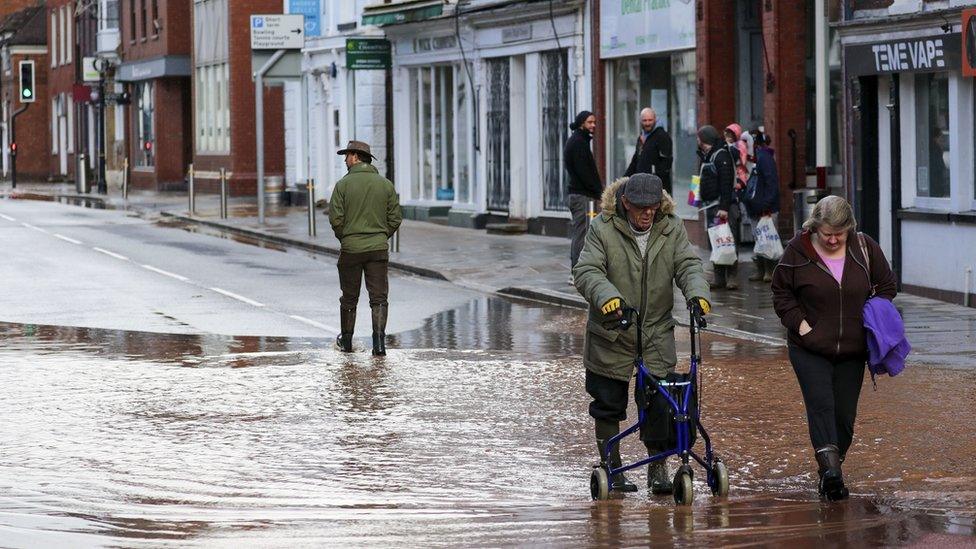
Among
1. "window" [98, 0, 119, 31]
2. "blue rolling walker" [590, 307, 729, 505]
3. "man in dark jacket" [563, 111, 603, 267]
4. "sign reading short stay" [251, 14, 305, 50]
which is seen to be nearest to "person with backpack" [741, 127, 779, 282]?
"man in dark jacket" [563, 111, 603, 267]

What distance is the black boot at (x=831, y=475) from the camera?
8.61 metres

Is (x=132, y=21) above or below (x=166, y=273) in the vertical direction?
above

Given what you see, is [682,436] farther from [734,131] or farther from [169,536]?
[734,131]

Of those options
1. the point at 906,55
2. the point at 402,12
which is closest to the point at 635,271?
the point at 906,55

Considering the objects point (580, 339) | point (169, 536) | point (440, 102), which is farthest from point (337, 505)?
point (440, 102)

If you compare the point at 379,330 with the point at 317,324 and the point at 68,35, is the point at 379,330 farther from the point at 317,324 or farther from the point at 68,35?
the point at 68,35

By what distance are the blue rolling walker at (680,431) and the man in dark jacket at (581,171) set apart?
12066 millimetres

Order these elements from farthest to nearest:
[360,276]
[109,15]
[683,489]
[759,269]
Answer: [109,15] → [759,269] → [360,276] → [683,489]

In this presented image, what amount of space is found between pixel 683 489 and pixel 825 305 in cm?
119

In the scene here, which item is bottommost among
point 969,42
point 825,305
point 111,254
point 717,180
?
point 111,254

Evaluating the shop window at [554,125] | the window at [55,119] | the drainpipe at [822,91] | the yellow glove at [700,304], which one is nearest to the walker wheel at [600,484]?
the yellow glove at [700,304]

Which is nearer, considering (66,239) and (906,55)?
(906,55)

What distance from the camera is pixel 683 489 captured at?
332 inches

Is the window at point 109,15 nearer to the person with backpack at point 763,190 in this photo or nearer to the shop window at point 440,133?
the shop window at point 440,133
